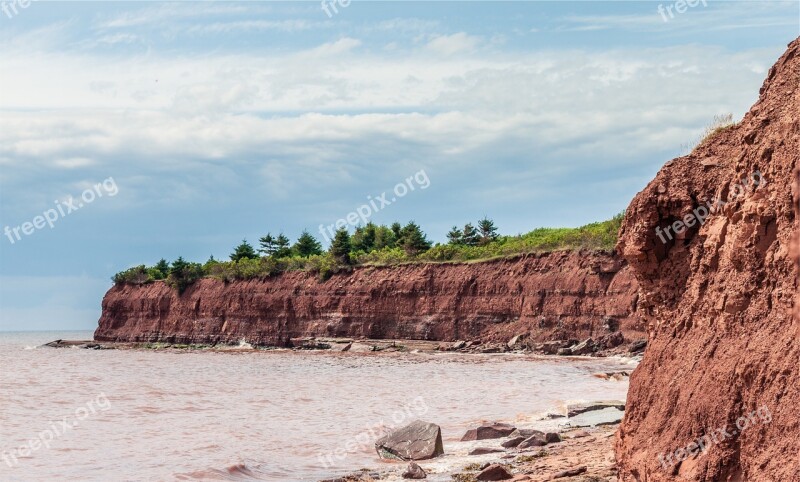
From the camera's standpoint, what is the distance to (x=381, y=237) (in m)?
84.6

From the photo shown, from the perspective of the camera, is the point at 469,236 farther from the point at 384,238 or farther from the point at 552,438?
the point at 552,438

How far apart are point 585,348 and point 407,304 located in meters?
19.4

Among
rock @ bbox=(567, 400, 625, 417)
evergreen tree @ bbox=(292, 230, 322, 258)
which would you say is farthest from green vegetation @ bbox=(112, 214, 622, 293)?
rock @ bbox=(567, 400, 625, 417)

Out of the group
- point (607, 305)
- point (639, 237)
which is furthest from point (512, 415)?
point (607, 305)

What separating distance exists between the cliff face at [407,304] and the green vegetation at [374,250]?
3.20 feet

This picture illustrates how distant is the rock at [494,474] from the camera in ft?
36.0

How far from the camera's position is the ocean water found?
14.3 meters

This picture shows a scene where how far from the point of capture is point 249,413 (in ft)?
69.9

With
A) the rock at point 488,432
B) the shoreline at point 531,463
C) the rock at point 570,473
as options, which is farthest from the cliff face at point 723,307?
the rock at point 488,432

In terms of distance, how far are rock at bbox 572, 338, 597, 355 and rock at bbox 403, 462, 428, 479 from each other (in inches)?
1333

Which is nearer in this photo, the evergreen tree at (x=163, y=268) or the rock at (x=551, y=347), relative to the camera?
the rock at (x=551, y=347)

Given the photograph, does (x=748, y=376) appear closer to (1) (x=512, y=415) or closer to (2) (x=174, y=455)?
(2) (x=174, y=455)

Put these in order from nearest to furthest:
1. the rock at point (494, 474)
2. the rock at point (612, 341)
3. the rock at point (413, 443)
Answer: the rock at point (494, 474), the rock at point (413, 443), the rock at point (612, 341)

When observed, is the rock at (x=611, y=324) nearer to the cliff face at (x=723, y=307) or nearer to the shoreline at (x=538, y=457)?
the shoreline at (x=538, y=457)
